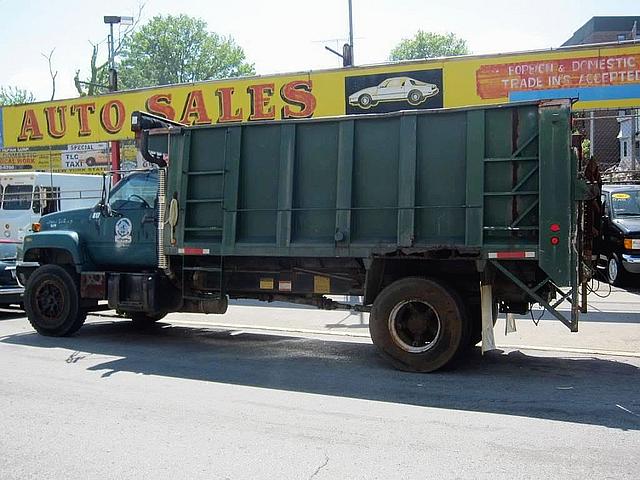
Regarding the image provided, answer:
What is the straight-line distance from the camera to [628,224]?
45.1 ft

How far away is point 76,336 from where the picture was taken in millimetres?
10141

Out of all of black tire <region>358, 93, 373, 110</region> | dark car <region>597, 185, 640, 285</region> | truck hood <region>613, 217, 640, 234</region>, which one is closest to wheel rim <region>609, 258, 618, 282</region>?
dark car <region>597, 185, 640, 285</region>

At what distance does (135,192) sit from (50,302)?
2.08m

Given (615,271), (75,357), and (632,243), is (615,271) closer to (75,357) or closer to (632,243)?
(632,243)

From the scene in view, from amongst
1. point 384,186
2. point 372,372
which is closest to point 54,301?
point 372,372

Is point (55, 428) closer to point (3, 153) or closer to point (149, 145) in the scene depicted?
point (149, 145)

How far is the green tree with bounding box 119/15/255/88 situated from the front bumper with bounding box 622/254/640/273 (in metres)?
57.9

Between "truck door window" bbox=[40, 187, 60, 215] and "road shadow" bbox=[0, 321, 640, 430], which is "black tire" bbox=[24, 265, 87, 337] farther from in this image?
"truck door window" bbox=[40, 187, 60, 215]

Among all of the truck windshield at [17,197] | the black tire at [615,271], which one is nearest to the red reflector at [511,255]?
the black tire at [615,271]

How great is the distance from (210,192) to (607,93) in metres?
8.90

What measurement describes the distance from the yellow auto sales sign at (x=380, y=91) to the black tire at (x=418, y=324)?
23.5ft

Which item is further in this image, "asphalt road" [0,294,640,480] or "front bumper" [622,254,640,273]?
"front bumper" [622,254,640,273]

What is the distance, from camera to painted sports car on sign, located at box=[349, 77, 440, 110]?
47.4ft

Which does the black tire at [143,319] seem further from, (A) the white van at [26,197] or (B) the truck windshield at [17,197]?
(B) the truck windshield at [17,197]
